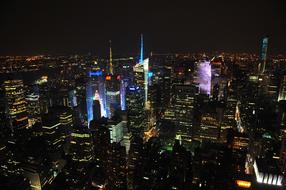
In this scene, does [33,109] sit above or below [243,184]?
above

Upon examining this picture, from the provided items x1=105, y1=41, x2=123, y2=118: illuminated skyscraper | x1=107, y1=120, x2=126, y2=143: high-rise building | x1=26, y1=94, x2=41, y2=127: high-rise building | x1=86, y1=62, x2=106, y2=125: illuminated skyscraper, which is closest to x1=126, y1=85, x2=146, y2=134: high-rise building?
x1=107, y1=120, x2=126, y2=143: high-rise building

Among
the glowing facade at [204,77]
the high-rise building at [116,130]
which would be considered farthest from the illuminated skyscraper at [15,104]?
the glowing facade at [204,77]

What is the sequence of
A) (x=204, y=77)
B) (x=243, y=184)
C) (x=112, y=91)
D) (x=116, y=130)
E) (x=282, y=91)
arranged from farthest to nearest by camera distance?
(x=204, y=77) < (x=112, y=91) < (x=282, y=91) < (x=116, y=130) < (x=243, y=184)

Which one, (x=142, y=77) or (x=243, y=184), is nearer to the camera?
(x=243, y=184)

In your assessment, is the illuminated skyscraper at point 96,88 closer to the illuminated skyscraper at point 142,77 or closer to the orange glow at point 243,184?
the illuminated skyscraper at point 142,77

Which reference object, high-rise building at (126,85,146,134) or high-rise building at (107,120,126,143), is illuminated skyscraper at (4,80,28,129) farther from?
high-rise building at (126,85,146,134)

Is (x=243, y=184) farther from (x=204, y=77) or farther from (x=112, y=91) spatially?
(x=112, y=91)

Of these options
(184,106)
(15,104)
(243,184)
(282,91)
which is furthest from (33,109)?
(282,91)
